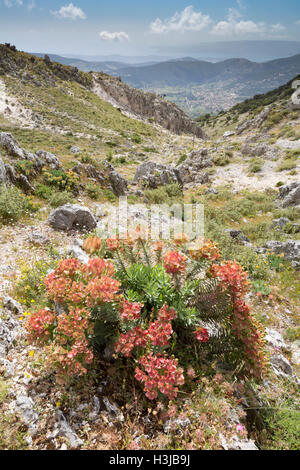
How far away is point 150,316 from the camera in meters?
3.14

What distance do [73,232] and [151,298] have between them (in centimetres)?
503

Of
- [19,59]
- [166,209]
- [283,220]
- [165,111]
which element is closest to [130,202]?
[166,209]

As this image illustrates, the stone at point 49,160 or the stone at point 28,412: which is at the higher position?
the stone at point 49,160

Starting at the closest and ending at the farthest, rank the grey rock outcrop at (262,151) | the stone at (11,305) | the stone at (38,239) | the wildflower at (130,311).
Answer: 1. the wildflower at (130,311)
2. the stone at (11,305)
3. the stone at (38,239)
4. the grey rock outcrop at (262,151)

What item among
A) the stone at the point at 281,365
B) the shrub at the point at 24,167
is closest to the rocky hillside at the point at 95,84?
the shrub at the point at 24,167

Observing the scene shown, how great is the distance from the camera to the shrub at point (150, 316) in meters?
2.65

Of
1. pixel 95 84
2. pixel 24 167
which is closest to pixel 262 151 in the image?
pixel 24 167

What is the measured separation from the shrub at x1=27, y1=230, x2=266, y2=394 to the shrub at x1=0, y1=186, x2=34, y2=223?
198 inches

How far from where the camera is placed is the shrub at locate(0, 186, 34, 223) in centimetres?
717

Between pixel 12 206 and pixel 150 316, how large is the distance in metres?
6.32

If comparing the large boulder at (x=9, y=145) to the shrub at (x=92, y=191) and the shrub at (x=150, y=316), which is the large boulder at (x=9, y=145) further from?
the shrub at (x=150, y=316)

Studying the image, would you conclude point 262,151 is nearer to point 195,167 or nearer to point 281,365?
point 195,167

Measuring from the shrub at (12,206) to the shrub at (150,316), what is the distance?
5.04 meters

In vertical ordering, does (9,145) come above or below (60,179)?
above
